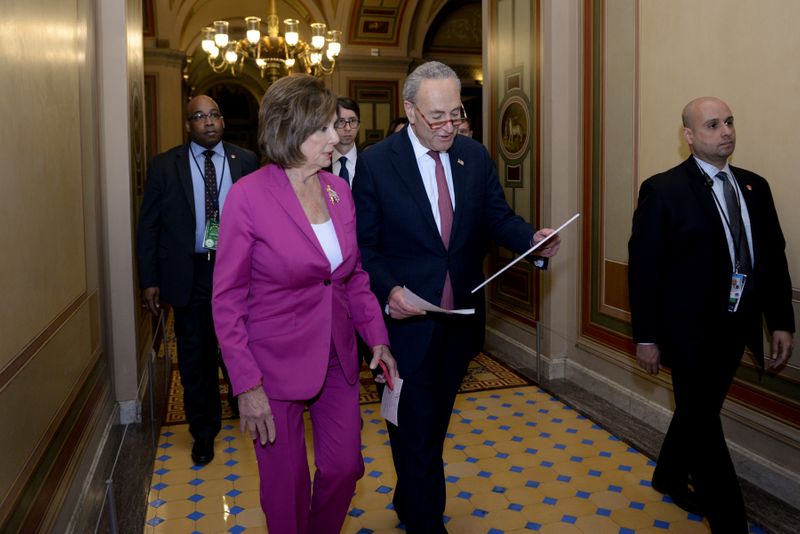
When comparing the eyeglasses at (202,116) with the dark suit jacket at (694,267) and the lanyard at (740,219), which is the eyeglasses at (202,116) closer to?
the dark suit jacket at (694,267)

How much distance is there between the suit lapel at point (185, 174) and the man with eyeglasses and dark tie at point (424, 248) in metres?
1.49

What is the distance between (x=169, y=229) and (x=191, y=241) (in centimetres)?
14

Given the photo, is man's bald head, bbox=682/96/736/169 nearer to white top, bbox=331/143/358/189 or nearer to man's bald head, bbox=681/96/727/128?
man's bald head, bbox=681/96/727/128

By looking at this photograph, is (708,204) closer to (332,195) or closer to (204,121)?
(332,195)

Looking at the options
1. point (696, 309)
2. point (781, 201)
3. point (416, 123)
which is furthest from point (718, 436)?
point (416, 123)

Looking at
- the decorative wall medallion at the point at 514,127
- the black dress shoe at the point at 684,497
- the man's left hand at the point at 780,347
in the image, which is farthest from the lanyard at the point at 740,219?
the decorative wall medallion at the point at 514,127

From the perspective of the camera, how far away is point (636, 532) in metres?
3.05

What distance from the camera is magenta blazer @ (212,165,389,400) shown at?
211cm

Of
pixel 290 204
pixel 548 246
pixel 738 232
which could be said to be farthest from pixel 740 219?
pixel 290 204

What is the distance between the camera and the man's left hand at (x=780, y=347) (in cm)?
292

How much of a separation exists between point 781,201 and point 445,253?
1.68 m

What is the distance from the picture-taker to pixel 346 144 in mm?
4582

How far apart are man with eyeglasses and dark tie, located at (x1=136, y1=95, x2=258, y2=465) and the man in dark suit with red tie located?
7.30 ft

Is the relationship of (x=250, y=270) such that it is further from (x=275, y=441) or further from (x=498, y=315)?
(x=498, y=315)
